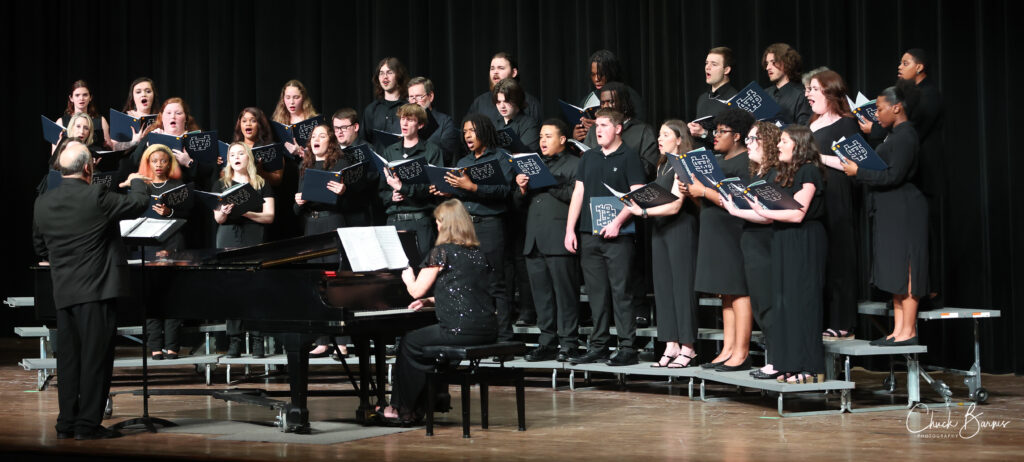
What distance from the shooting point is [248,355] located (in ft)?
25.0

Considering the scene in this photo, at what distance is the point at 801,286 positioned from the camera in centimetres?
581

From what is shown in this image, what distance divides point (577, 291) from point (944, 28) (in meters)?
2.90

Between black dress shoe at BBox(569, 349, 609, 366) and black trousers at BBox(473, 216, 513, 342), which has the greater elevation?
black trousers at BBox(473, 216, 513, 342)

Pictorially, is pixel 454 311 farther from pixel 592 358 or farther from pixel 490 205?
pixel 490 205

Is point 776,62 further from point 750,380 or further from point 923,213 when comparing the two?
point 750,380

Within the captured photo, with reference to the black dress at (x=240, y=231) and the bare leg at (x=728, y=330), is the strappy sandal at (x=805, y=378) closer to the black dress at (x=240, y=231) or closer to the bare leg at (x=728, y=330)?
the bare leg at (x=728, y=330)

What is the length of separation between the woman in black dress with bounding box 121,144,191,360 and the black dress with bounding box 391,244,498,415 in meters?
2.54

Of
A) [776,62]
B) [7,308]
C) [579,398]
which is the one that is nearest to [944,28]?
[776,62]

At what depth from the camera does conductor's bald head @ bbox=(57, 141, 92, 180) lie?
5250 mm

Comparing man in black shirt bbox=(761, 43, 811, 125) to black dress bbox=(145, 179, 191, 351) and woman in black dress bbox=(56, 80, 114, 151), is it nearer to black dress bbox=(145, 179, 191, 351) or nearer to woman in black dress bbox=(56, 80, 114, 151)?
black dress bbox=(145, 179, 191, 351)

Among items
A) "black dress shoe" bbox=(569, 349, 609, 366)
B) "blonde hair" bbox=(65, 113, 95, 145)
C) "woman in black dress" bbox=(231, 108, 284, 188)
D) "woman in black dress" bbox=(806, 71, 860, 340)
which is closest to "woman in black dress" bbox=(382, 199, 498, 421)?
A: "black dress shoe" bbox=(569, 349, 609, 366)

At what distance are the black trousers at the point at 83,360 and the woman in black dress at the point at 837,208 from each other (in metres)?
3.73

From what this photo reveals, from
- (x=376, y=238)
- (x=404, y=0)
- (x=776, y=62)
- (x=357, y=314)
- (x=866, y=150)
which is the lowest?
(x=357, y=314)

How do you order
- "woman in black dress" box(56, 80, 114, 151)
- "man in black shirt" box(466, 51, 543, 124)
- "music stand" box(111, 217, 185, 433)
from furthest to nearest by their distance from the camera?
"woman in black dress" box(56, 80, 114, 151) → "man in black shirt" box(466, 51, 543, 124) → "music stand" box(111, 217, 185, 433)
